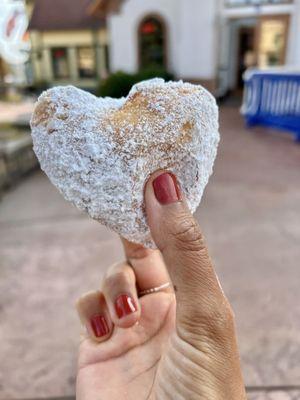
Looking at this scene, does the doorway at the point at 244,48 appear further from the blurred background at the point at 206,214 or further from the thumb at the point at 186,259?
the thumb at the point at 186,259

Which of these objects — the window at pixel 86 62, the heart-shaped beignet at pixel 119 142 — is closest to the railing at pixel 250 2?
the window at pixel 86 62

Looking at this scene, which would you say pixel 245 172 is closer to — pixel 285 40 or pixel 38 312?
pixel 38 312

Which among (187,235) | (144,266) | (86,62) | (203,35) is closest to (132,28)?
(203,35)

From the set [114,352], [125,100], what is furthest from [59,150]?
[114,352]

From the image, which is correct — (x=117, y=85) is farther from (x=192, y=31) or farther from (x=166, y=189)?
(x=166, y=189)

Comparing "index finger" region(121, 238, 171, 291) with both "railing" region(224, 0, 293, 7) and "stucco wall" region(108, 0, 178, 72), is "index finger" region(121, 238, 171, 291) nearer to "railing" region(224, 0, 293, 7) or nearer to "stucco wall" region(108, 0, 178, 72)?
"railing" region(224, 0, 293, 7)

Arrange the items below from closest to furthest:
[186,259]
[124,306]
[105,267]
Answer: [186,259], [124,306], [105,267]
